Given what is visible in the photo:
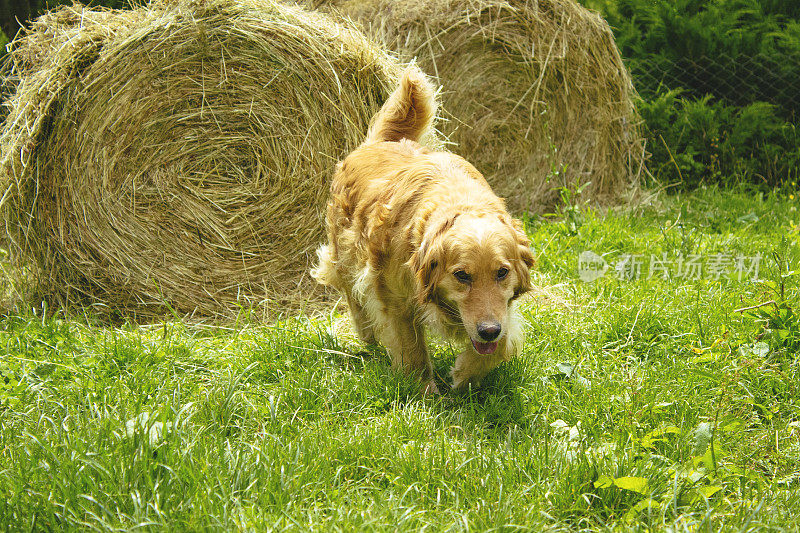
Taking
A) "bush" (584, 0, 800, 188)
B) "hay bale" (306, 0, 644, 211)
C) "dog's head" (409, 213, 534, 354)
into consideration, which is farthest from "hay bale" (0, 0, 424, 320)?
"bush" (584, 0, 800, 188)

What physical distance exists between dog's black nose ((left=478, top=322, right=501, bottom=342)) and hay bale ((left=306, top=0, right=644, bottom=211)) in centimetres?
313

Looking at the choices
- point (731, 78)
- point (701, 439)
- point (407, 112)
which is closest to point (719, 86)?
point (731, 78)

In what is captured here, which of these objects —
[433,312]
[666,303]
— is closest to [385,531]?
[433,312]

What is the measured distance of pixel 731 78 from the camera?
7.39 metres

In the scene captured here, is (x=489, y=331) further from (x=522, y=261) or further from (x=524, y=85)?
(x=524, y=85)

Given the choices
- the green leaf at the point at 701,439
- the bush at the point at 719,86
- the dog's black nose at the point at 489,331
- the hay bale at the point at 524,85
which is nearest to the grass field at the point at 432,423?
the green leaf at the point at 701,439

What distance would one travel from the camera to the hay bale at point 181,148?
4293 millimetres

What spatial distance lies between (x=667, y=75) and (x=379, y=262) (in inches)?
216

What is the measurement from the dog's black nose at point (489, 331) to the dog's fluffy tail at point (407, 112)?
169 centimetres

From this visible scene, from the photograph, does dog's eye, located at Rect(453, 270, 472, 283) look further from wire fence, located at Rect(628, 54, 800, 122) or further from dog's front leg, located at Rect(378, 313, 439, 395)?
wire fence, located at Rect(628, 54, 800, 122)

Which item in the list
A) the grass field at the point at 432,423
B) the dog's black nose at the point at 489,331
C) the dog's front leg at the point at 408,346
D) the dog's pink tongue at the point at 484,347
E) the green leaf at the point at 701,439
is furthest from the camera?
the dog's front leg at the point at 408,346

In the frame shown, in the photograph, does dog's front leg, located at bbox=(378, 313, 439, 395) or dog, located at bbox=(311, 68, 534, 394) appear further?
dog's front leg, located at bbox=(378, 313, 439, 395)

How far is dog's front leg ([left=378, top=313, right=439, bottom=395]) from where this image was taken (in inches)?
135

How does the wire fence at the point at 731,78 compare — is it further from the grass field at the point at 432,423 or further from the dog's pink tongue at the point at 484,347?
the dog's pink tongue at the point at 484,347
